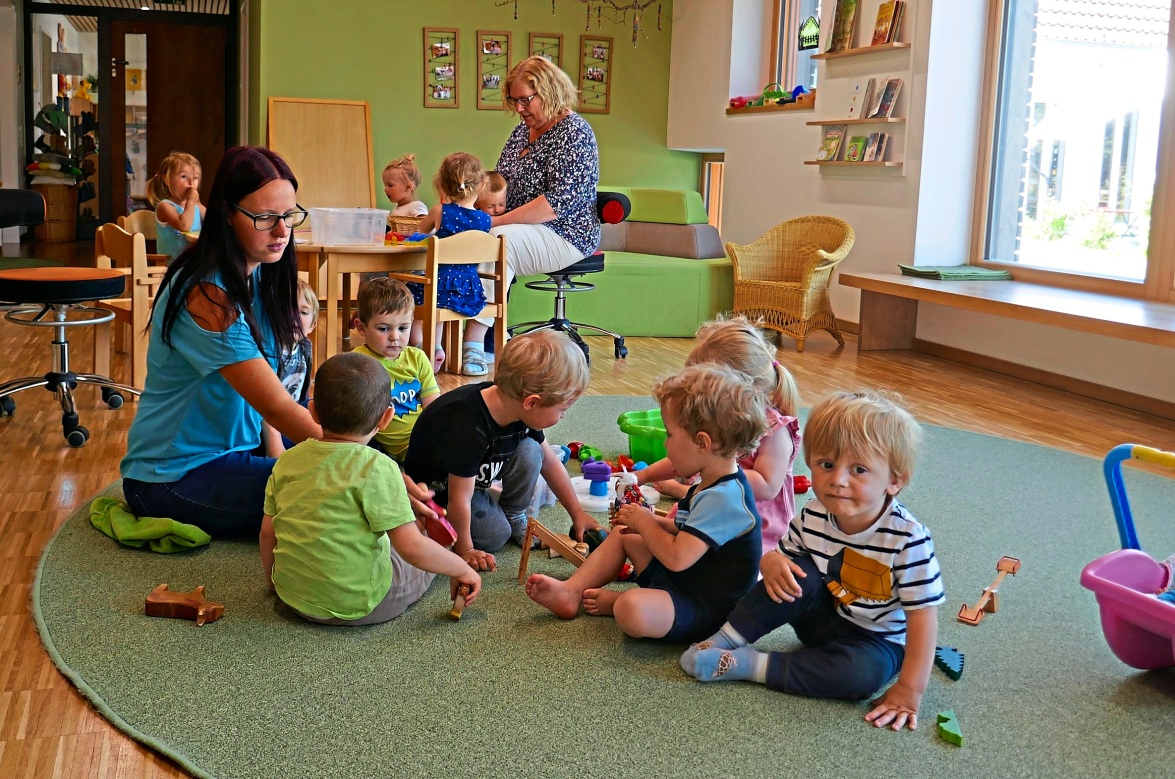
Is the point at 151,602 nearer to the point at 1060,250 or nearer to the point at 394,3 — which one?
the point at 1060,250

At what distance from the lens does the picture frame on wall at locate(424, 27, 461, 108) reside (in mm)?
8266

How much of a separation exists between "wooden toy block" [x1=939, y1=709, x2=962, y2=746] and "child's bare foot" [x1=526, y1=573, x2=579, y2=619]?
693 millimetres

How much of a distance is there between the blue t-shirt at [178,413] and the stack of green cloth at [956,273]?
3864mm

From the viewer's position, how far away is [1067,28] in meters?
5.41

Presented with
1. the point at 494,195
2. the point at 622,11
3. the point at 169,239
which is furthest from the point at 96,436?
the point at 622,11

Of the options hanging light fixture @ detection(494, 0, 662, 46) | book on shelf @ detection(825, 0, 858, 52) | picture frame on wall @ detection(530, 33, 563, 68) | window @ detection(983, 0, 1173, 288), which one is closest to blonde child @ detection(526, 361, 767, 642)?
window @ detection(983, 0, 1173, 288)

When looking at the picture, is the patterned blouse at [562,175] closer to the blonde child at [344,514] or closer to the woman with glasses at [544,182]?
the woman with glasses at [544,182]

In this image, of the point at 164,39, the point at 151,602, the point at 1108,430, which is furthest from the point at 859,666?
the point at 164,39

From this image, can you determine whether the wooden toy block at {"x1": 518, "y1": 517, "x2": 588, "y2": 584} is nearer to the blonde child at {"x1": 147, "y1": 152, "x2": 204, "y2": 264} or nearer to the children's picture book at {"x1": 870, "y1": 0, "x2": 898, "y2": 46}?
the blonde child at {"x1": 147, "y1": 152, "x2": 204, "y2": 264}

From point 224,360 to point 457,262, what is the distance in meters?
2.15

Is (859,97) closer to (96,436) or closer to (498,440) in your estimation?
(96,436)

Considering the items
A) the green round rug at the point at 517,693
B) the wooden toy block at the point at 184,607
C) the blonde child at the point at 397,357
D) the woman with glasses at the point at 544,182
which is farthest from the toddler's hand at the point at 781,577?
the woman with glasses at the point at 544,182

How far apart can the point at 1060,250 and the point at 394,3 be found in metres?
5.16

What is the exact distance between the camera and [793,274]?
6305 millimetres
